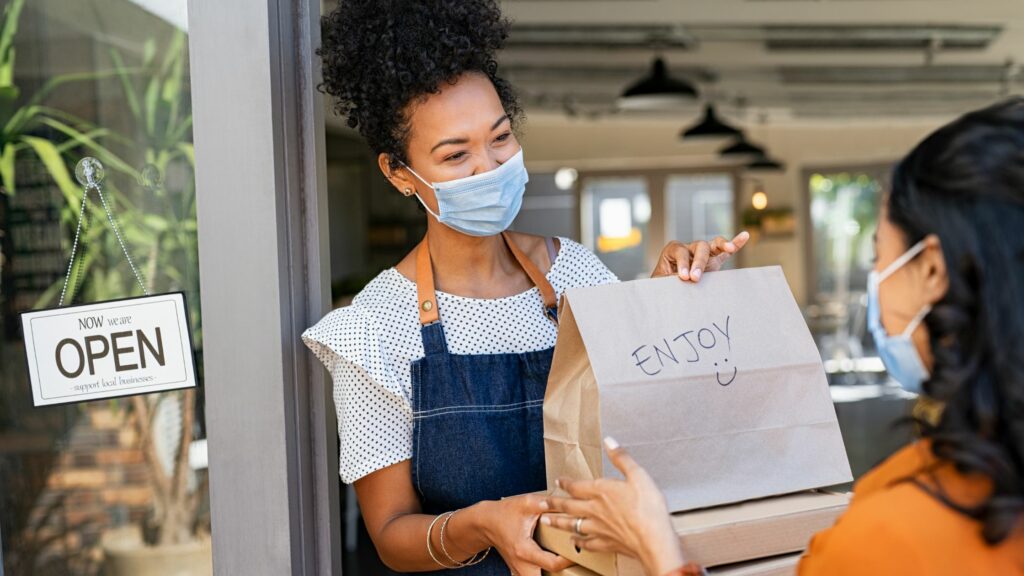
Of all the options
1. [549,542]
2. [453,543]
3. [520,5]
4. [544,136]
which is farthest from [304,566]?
[544,136]

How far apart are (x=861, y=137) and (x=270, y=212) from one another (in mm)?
11909

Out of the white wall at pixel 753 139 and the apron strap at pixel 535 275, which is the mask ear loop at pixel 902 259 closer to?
the apron strap at pixel 535 275

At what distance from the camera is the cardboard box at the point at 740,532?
119cm

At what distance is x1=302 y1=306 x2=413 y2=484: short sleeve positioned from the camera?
1.52 meters

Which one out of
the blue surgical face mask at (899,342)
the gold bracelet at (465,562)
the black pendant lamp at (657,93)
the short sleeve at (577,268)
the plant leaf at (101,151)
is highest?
the black pendant lamp at (657,93)

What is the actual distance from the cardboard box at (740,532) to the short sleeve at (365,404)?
1.08ft

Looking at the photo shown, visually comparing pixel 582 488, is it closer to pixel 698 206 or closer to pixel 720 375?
pixel 720 375

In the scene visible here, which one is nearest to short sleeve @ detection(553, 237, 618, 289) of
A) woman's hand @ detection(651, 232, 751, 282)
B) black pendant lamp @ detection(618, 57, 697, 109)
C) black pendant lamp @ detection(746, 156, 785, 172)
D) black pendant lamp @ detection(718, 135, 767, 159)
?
woman's hand @ detection(651, 232, 751, 282)

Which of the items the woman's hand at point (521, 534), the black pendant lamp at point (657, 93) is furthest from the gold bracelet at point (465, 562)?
the black pendant lamp at point (657, 93)

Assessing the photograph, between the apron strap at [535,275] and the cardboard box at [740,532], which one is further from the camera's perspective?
the apron strap at [535,275]

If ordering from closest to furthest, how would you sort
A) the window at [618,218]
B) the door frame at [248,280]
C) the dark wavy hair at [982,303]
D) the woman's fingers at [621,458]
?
the dark wavy hair at [982,303], the woman's fingers at [621,458], the door frame at [248,280], the window at [618,218]

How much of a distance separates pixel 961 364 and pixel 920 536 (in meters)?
0.16

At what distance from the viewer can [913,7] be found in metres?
5.89

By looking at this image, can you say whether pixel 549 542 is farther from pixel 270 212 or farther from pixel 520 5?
pixel 520 5
